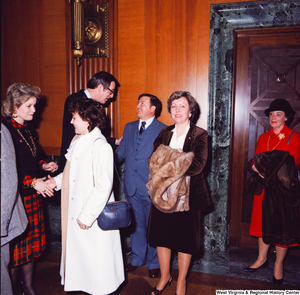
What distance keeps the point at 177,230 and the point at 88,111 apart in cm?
135

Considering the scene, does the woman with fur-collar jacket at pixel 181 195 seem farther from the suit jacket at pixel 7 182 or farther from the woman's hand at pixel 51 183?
the suit jacket at pixel 7 182

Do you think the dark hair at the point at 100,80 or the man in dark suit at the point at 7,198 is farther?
the dark hair at the point at 100,80

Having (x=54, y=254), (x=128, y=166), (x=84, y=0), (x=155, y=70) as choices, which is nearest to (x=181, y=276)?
(x=128, y=166)

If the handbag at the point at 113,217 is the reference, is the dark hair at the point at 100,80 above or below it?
above

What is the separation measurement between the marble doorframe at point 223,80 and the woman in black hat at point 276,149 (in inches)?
19.1

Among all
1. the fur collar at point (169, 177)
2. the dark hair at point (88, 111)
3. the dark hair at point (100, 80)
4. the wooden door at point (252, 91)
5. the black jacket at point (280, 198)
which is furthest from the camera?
the wooden door at point (252, 91)

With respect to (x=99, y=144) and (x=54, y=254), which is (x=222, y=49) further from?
(x=54, y=254)

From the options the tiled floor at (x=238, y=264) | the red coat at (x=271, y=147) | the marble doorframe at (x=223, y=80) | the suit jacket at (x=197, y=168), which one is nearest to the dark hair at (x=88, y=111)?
the suit jacket at (x=197, y=168)

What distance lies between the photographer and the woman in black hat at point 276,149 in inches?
112

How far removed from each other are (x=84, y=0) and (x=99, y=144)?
2.50m

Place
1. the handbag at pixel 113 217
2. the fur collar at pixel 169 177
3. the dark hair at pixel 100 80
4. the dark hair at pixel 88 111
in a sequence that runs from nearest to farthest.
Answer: the handbag at pixel 113 217 → the dark hair at pixel 88 111 → the fur collar at pixel 169 177 → the dark hair at pixel 100 80

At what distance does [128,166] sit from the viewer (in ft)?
10.4

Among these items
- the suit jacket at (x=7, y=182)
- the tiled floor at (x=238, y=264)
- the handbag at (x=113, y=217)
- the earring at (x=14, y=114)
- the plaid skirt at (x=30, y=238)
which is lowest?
the tiled floor at (x=238, y=264)

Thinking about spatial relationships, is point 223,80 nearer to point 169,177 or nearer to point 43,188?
point 169,177
